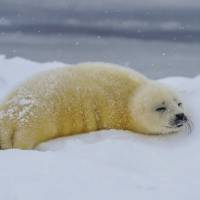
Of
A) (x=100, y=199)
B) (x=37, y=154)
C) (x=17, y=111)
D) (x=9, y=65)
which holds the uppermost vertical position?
(x=9, y=65)

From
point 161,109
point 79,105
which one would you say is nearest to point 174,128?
point 161,109

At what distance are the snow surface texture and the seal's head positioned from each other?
313mm

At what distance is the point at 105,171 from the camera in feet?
10.7

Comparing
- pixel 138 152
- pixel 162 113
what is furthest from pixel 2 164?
pixel 162 113

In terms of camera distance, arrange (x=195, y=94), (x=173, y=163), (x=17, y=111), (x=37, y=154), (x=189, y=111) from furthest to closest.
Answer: (x=195, y=94) → (x=189, y=111) → (x=17, y=111) → (x=173, y=163) → (x=37, y=154)

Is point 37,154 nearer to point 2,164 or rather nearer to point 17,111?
point 2,164

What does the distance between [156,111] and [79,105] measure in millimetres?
722

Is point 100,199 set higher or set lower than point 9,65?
lower

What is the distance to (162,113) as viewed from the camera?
5293 millimetres

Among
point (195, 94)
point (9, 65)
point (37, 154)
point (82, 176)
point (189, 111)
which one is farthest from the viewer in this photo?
point (9, 65)

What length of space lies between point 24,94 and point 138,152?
56.9 inches

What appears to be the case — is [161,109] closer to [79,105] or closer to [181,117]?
[181,117]

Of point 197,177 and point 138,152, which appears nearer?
point 197,177

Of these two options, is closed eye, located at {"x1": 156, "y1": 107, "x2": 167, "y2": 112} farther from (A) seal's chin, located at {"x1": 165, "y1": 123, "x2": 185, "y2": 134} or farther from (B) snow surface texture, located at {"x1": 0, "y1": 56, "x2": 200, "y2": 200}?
(B) snow surface texture, located at {"x1": 0, "y1": 56, "x2": 200, "y2": 200}
